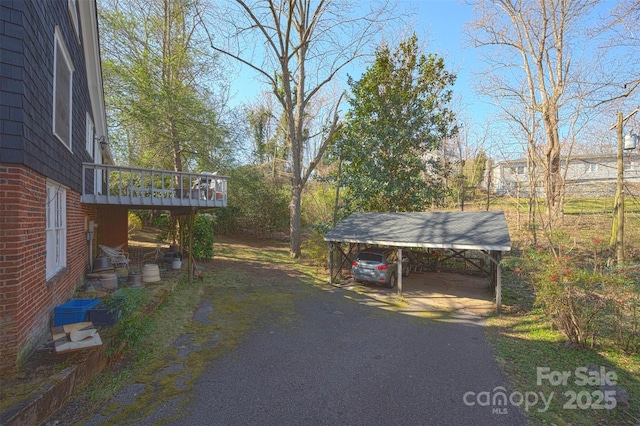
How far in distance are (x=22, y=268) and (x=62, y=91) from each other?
3874 mm

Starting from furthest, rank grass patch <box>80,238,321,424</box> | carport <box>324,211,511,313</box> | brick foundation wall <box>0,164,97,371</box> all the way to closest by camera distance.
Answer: carport <box>324,211,511,313</box> → grass patch <box>80,238,321,424</box> → brick foundation wall <box>0,164,97,371</box>

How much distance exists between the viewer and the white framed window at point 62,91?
18.3 feet

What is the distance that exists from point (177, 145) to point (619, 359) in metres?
18.5

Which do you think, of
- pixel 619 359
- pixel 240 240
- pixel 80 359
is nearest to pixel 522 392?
pixel 619 359

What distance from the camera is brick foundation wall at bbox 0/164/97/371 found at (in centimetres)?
384

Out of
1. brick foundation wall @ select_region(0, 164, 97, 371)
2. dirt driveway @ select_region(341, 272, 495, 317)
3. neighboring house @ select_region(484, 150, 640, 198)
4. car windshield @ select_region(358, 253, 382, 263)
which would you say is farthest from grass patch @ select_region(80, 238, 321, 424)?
neighboring house @ select_region(484, 150, 640, 198)

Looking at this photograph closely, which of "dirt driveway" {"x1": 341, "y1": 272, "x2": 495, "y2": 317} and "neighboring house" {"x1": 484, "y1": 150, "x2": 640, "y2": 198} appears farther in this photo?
"neighboring house" {"x1": 484, "y1": 150, "x2": 640, "y2": 198}

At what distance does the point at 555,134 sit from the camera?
1702cm

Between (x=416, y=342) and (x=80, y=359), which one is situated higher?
(x=80, y=359)

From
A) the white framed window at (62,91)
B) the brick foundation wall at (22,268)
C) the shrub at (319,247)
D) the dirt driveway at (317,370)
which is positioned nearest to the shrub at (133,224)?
the shrub at (319,247)

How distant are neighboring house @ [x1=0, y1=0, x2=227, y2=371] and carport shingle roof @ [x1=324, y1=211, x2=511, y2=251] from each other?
7.81m

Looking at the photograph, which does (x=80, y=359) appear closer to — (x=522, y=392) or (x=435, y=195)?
(x=522, y=392)

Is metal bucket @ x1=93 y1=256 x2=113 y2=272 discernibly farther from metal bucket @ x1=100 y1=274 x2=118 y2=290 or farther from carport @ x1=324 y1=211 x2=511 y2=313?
carport @ x1=324 y1=211 x2=511 y2=313

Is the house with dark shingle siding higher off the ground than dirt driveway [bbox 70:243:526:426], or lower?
higher
